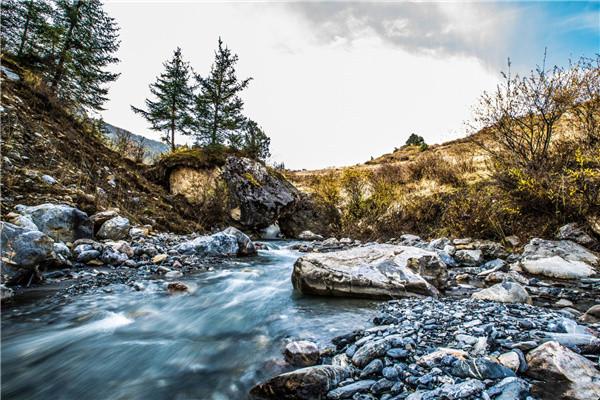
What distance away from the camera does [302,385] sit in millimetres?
1908

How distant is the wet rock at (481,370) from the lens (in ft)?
6.09

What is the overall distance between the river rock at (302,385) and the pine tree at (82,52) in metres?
18.4

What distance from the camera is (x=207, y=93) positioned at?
18984 mm

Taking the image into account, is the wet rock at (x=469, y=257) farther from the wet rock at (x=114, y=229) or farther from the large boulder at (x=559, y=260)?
the wet rock at (x=114, y=229)

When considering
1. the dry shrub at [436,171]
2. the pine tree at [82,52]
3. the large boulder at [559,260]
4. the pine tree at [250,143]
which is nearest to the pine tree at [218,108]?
the pine tree at [250,143]

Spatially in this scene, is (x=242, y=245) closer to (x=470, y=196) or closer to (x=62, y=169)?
(x=62, y=169)

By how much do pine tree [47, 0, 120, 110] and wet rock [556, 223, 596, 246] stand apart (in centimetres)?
2040

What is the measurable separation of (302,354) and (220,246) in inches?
229

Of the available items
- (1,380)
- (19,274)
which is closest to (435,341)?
(1,380)

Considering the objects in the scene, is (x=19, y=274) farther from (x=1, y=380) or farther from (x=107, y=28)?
(x=107, y=28)

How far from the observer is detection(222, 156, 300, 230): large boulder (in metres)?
14.5

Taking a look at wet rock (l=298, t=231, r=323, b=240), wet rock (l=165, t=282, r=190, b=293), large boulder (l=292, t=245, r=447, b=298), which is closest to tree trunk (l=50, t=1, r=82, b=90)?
wet rock (l=298, t=231, r=323, b=240)

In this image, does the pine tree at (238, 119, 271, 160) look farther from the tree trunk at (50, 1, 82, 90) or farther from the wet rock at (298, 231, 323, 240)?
the tree trunk at (50, 1, 82, 90)

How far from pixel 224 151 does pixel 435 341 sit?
49.1 feet
